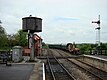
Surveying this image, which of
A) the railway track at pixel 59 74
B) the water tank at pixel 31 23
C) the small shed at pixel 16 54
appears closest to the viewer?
the railway track at pixel 59 74

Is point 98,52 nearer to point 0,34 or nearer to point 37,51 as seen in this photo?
point 37,51

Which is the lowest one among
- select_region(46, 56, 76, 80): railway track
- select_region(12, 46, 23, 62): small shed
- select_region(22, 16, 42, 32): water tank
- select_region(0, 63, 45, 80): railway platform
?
select_region(46, 56, 76, 80): railway track

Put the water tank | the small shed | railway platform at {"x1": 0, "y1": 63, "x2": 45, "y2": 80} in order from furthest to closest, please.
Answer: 1. the water tank
2. the small shed
3. railway platform at {"x1": 0, "y1": 63, "x2": 45, "y2": 80}

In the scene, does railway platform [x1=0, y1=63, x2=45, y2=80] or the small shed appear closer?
railway platform [x1=0, y1=63, x2=45, y2=80]

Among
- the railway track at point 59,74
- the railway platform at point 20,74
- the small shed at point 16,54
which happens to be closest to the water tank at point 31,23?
the small shed at point 16,54

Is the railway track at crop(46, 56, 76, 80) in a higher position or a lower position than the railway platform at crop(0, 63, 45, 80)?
lower

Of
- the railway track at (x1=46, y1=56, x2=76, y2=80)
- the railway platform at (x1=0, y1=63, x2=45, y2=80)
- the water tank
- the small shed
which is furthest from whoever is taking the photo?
the water tank

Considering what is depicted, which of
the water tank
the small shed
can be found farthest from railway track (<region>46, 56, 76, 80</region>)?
the water tank

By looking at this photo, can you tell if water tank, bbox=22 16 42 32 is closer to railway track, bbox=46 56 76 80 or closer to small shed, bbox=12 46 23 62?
small shed, bbox=12 46 23 62

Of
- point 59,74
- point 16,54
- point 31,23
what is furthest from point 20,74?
point 31,23

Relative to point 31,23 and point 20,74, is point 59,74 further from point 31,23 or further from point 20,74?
point 31,23

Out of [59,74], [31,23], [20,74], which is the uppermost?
[31,23]

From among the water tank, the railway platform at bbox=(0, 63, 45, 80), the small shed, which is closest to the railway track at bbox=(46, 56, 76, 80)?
the railway platform at bbox=(0, 63, 45, 80)

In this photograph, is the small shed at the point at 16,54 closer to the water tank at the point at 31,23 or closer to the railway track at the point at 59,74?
the water tank at the point at 31,23
